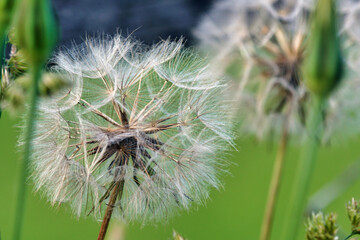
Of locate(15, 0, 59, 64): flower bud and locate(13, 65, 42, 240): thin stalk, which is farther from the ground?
locate(15, 0, 59, 64): flower bud

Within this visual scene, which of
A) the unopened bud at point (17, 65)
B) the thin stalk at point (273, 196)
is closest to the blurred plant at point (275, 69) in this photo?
the thin stalk at point (273, 196)

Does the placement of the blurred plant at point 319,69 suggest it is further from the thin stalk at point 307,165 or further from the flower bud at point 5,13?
the flower bud at point 5,13

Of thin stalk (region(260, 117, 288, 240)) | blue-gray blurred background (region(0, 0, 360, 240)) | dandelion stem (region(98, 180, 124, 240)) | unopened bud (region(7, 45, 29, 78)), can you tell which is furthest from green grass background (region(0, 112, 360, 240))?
unopened bud (region(7, 45, 29, 78))

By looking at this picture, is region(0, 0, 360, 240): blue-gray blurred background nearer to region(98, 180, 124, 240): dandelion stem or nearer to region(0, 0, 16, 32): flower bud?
region(98, 180, 124, 240): dandelion stem

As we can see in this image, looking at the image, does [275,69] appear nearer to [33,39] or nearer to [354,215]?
[354,215]

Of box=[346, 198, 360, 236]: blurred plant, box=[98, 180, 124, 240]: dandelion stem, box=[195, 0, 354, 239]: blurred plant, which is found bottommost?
box=[346, 198, 360, 236]: blurred plant

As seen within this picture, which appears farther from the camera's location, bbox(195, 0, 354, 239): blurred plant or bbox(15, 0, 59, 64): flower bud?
bbox(195, 0, 354, 239): blurred plant

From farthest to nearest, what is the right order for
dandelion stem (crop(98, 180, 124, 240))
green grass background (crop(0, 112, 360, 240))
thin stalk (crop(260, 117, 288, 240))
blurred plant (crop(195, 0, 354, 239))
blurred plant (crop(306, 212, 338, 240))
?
1. green grass background (crop(0, 112, 360, 240))
2. blurred plant (crop(195, 0, 354, 239))
3. thin stalk (crop(260, 117, 288, 240))
4. dandelion stem (crop(98, 180, 124, 240))
5. blurred plant (crop(306, 212, 338, 240))
